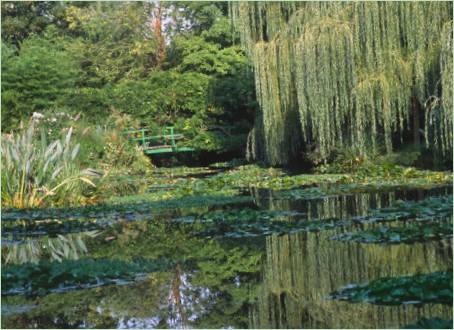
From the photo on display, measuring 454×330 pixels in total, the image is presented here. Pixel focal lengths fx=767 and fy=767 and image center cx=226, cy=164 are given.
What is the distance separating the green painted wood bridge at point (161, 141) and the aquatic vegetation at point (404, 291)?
70.2ft

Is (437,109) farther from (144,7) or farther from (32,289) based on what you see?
(144,7)

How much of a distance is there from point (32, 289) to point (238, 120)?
22.4 m

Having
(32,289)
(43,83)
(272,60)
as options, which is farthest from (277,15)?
(32,289)

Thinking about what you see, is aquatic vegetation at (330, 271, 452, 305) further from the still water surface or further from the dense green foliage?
the dense green foliage

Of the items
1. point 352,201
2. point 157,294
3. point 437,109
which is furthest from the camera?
point 437,109

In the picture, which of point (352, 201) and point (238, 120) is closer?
point (352, 201)

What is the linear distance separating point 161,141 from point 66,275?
70.2 ft

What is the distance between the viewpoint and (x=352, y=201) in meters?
13.2

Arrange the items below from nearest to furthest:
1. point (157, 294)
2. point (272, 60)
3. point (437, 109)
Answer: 1. point (157, 294)
2. point (437, 109)
3. point (272, 60)

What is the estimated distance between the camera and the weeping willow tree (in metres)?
17.0

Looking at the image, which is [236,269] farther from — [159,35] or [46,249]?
[159,35]

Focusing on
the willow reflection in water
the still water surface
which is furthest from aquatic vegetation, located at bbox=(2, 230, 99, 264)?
the willow reflection in water

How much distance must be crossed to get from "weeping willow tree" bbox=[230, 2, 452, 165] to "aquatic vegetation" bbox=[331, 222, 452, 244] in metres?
7.74

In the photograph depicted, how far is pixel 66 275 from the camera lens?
24.1 feet
